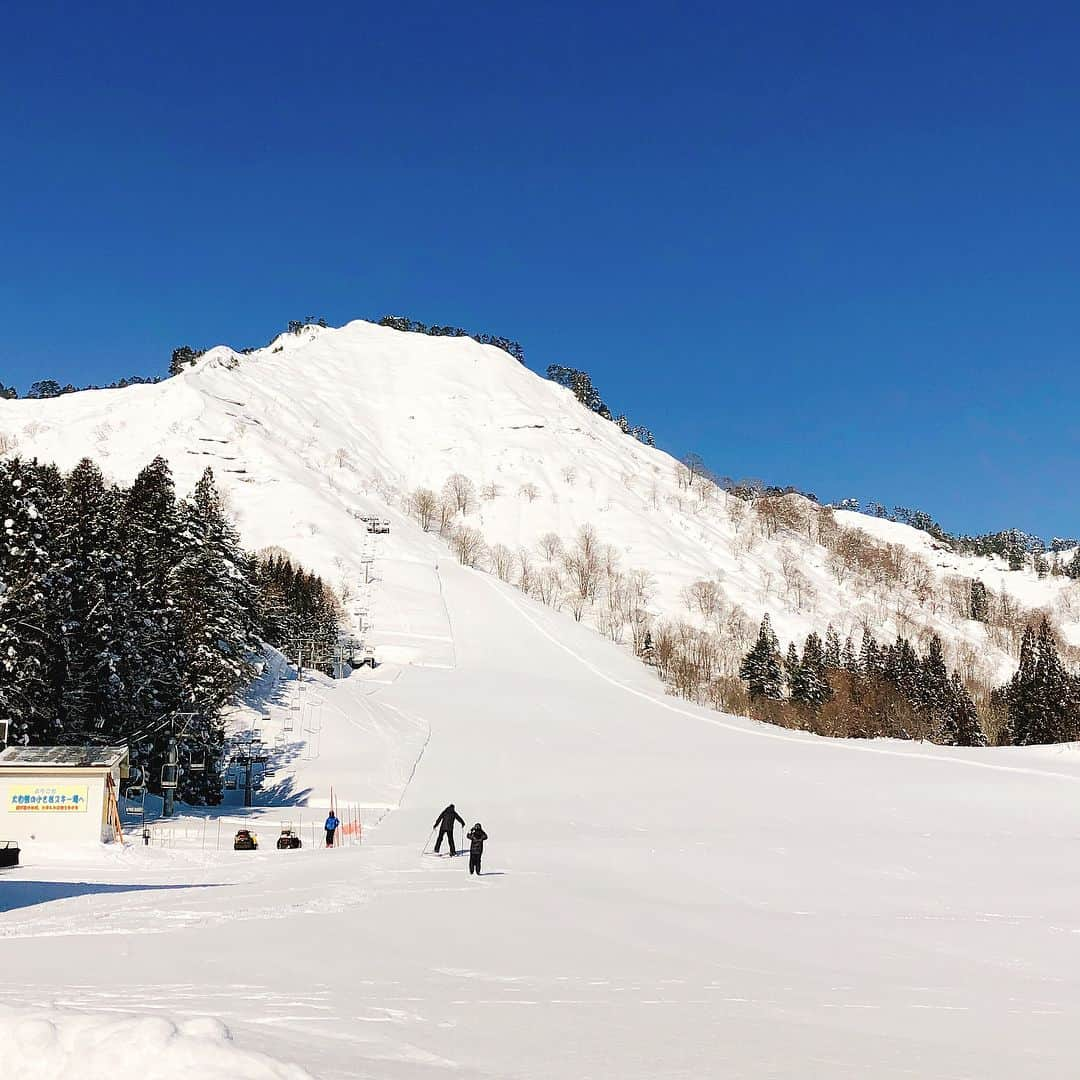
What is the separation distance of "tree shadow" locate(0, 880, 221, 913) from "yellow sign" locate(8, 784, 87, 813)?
8.62 m

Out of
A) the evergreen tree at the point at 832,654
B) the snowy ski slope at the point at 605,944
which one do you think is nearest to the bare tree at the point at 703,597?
the evergreen tree at the point at 832,654

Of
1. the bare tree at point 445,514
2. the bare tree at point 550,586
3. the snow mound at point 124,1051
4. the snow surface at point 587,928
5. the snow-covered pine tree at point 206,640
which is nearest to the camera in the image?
the snow mound at point 124,1051

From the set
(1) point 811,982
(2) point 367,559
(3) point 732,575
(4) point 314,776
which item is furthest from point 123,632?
(3) point 732,575

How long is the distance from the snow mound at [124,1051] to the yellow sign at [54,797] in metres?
24.2

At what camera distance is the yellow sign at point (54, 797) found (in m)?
26.4

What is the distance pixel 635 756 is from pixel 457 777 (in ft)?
37.9

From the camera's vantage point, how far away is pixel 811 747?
192ft

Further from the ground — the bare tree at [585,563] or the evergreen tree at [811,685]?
the bare tree at [585,563]

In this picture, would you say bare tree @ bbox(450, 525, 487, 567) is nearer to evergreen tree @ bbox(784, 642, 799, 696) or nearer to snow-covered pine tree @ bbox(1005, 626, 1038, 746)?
evergreen tree @ bbox(784, 642, 799, 696)

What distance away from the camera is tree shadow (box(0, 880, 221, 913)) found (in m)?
15.0

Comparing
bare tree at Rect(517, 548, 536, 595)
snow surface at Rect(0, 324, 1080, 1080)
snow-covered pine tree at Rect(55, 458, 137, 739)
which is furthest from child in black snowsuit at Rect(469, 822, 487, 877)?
bare tree at Rect(517, 548, 536, 595)

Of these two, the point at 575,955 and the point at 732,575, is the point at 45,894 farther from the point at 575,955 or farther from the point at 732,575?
the point at 732,575

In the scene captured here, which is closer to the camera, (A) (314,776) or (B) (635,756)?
(A) (314,776)

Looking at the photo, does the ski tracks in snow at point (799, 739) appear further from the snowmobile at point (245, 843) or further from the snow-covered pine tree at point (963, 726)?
the snowmobile at point (245, 843)
